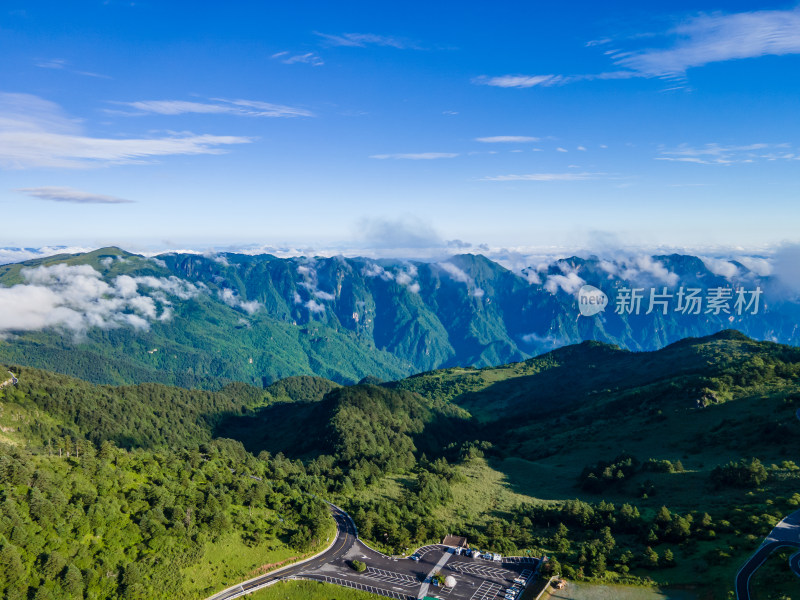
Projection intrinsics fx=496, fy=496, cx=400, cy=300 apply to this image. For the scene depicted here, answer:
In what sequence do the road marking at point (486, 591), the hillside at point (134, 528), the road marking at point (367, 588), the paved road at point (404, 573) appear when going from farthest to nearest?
the paved road at point (404, 573) → the road marking at point (367, 588) → the road marking at point (486, 591) → the hillside at point (134, 528)

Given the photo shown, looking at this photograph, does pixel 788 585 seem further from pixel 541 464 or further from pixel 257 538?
pixel 541 464

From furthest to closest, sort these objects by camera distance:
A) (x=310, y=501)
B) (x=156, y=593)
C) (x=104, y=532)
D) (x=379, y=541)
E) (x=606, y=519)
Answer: (x=310, y=501) < (x=606, y=519) < (x=379, y=541) < (x=104, y=532) < (x=156, y=593)

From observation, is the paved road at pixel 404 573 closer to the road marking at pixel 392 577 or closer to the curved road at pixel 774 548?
the road marking at pixel 392 577

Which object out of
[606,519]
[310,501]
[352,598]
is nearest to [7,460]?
[310,501]

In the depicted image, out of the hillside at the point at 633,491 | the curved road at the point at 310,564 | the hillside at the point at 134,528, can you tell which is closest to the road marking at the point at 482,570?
the hillside at the point at 633,491

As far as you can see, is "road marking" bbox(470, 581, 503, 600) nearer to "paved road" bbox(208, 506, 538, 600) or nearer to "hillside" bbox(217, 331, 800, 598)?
"paved road" bbox(208, 506, 538, 600)

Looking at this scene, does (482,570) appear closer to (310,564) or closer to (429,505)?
(310,564)
